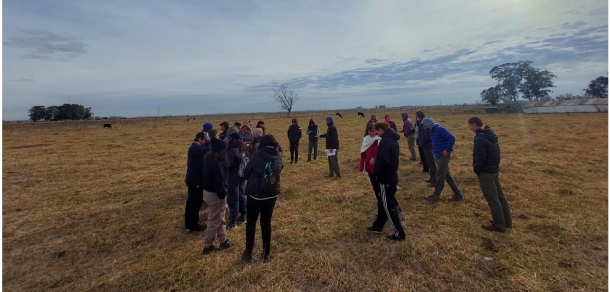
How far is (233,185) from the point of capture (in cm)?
500

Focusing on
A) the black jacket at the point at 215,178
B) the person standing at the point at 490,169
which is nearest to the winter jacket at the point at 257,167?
the black jacket at the point at 215,178

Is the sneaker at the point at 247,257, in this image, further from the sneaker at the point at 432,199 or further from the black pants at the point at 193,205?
the sneaker at the point at 432,199

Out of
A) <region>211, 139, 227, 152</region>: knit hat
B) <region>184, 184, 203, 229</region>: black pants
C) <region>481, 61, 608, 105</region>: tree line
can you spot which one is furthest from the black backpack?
<region>481, 61, 608, 105</region>: tree line

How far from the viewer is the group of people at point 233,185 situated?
3.75 m

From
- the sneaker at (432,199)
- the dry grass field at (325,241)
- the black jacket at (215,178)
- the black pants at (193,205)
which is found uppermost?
the black jacket at (215,178)

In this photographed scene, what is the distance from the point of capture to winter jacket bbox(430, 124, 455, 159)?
565 cm

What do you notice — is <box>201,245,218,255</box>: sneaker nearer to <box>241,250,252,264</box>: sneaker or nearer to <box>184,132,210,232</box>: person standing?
<box>241,250,252,264</box>: sneaker

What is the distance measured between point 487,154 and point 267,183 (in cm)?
315

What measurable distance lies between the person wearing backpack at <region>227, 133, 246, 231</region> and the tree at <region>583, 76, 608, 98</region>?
70.1m

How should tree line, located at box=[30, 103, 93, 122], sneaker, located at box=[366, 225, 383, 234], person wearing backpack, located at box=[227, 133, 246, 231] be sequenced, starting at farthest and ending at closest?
tree line, located at box=[30, 103, 93, 122]
sneaker, located at box=[366, 225, 383, 234]
person wearing backpack, located at box=[227, 133, 246, 231]

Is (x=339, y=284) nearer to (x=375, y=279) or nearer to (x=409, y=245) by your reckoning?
(x=375, y=279)

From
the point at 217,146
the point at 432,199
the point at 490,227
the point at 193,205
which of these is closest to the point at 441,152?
the point at 432,199

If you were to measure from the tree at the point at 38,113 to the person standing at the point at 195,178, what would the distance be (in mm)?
101220

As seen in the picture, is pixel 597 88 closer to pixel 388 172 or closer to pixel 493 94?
pixel 493 94
